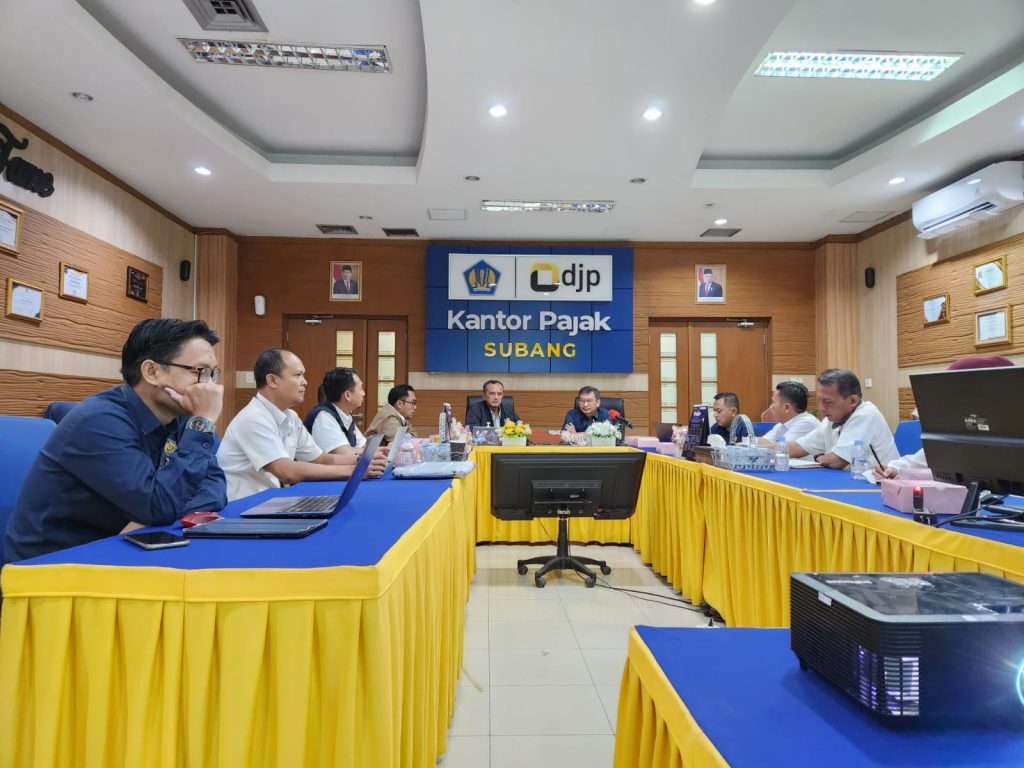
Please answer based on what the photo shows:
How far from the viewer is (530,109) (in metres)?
4.16

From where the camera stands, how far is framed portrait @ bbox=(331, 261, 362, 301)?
719 cm

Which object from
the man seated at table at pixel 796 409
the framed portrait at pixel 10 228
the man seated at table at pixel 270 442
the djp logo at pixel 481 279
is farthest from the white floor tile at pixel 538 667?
the djp logo at pixel 481 279

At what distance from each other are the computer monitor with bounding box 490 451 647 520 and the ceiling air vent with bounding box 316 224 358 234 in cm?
457

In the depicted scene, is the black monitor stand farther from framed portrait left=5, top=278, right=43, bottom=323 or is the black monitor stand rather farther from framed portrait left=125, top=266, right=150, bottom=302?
framed portrait left=125, top=266, right=150, bottom=302

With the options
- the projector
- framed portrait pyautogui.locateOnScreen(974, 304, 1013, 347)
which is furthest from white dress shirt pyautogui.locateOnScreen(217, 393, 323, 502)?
framed portrait pyautogui.locateOnScreen(974, 304, 1013, 347)

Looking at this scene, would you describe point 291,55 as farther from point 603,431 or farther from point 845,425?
point 845,425

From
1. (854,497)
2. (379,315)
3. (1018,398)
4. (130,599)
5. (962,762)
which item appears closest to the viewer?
(962,762)

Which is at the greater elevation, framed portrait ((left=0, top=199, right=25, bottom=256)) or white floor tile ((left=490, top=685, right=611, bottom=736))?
framed portrait ((left=0, top=199, right=25, bottom=256))

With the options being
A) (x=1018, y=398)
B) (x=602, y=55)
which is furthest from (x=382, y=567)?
(x=602, y=55)

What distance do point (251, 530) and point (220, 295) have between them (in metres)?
6.44

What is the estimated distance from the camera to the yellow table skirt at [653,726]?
62cm

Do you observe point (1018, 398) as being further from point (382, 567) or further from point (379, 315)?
point (379, 315)

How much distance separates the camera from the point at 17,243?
13.8 feet

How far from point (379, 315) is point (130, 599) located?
6574mm
